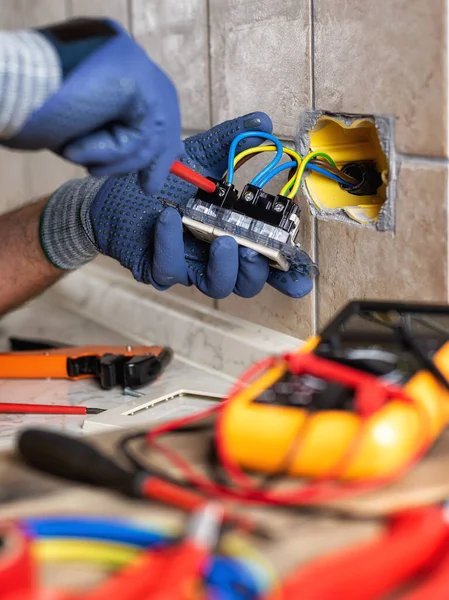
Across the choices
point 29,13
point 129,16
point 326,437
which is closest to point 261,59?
point 129,16

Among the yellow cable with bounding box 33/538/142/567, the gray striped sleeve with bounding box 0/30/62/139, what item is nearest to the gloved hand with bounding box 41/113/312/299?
the gray striped sleeve with bounding box 0/30/62/139

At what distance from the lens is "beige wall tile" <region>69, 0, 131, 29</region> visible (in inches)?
55.9

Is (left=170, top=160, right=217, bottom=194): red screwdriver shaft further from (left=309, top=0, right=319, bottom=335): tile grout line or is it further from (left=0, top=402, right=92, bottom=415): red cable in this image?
(left=0, top=402, right=92, bottom=415): red cable

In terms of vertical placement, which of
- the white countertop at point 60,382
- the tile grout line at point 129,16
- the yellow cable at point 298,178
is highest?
the tile grout line at point 129,16

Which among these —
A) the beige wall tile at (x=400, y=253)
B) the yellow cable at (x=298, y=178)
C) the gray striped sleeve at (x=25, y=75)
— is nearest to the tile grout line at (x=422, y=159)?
the beige wall tile at (x=400, y=253)

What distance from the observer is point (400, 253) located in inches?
35.8

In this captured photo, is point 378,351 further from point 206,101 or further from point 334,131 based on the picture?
point 206,101

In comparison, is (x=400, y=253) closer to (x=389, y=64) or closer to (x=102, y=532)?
(x=389, y=64)

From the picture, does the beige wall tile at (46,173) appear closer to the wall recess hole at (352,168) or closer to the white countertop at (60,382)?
the white countertop at (60,382)

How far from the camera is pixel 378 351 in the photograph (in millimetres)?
622

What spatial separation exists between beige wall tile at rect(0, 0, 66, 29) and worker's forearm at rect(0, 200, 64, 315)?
58 centimetres

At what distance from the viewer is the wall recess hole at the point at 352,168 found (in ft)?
3.01

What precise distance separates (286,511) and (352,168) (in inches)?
22.5

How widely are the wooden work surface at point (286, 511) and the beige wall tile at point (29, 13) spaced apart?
4.18ft
